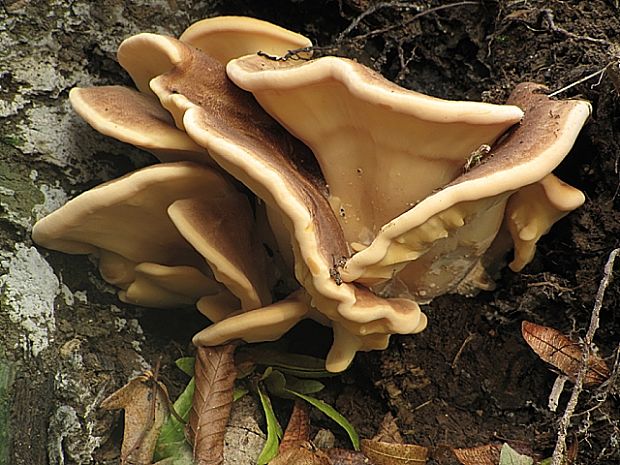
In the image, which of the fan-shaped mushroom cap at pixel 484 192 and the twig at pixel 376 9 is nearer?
the fan-shaped mushroom cap at pixel 484 192

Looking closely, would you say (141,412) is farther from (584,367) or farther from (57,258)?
(584,367)

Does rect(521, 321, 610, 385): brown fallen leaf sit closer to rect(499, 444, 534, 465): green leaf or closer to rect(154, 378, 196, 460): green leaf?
rect(499, 444, 534, 465): green leaf

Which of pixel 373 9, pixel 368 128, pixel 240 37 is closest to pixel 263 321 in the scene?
pixel 368 128

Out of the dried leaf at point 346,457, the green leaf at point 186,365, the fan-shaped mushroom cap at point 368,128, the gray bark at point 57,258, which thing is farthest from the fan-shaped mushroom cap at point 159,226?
the dried leaf at point 346,457

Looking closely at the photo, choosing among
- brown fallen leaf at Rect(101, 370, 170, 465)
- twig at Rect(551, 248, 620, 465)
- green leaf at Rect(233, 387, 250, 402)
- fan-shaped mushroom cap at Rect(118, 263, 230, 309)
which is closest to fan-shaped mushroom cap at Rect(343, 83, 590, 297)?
twig at Rect(551, 248, 620, 465)

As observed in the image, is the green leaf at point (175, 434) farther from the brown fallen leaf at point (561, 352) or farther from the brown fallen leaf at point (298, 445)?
the brown fallen leaf at point (561, 352)

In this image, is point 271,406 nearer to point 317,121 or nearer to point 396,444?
point 396,444
